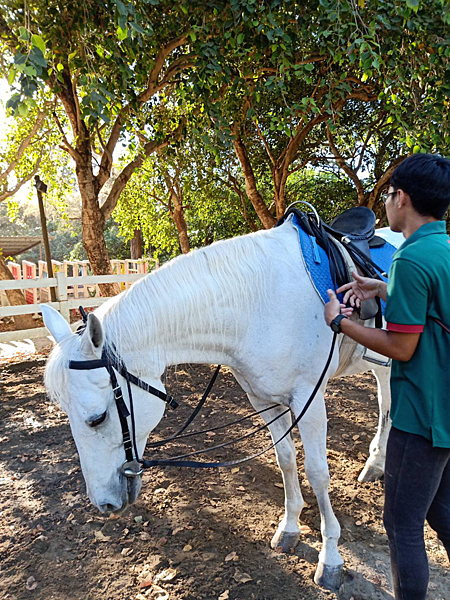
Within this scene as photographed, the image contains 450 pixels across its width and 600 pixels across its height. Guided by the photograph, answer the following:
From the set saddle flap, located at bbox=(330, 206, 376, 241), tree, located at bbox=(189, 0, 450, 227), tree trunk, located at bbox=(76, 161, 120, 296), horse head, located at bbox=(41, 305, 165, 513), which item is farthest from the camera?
tree trunk, located at bbox=(76, 161, 120, 296)

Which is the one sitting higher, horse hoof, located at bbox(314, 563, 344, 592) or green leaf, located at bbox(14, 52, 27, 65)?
green leaf, located at bbox(14, 52, 27, 65)

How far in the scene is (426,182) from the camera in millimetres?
1390

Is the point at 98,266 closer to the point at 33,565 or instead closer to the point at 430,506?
the point at 33,565

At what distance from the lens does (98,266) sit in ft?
24.3

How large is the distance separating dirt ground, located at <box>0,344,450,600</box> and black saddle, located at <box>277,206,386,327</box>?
145cm

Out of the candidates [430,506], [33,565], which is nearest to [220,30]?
[430,506]

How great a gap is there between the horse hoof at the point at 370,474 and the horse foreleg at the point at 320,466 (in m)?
1.04

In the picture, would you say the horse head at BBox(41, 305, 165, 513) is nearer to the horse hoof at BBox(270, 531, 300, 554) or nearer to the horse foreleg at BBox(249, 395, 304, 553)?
the horse foreleg at BBox(249, 395, 304, 553)

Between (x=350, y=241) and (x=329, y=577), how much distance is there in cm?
195

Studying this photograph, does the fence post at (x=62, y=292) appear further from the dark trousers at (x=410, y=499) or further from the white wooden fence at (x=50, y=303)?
the dark trousers at (x=410, y=499)

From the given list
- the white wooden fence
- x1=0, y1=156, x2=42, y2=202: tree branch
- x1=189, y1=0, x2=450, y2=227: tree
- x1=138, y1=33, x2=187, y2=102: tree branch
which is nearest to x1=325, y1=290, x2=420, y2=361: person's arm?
x1=189, y1=0, x2=450, y2=227: tree

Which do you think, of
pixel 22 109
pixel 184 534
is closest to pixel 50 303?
pixel 22 109

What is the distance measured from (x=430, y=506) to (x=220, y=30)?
15.5ft

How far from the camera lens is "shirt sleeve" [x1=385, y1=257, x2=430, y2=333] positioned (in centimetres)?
132
